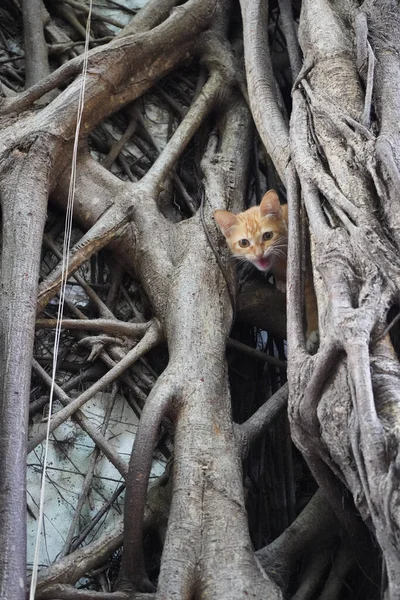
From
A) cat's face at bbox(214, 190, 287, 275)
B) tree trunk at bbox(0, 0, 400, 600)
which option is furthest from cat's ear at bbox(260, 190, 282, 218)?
tree trunk at bbox(0, 0, 400, 600)

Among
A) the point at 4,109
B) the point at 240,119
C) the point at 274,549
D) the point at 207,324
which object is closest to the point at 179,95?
the point at 240,119

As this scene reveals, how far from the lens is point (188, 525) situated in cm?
272

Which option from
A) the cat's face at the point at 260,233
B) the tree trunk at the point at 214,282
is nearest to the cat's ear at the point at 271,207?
the cat's face at the point at 260,233

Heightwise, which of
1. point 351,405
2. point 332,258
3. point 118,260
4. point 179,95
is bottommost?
point 351,405

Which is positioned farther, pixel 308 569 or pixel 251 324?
pixel 251 324

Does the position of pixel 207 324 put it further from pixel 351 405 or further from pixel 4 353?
pixel 351 405

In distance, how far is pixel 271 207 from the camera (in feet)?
11.8

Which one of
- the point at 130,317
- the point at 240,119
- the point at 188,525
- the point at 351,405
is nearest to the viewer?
the point at 351,405

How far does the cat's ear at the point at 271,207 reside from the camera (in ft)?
11.7

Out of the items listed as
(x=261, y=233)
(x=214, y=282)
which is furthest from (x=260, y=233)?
(x=214, y=282)

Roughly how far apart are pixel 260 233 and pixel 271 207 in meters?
0.12

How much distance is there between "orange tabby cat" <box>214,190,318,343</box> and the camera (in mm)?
3576

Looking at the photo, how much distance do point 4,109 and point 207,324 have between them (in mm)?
1394

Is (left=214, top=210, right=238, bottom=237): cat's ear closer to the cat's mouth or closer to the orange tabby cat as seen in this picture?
the orange tabby cat
